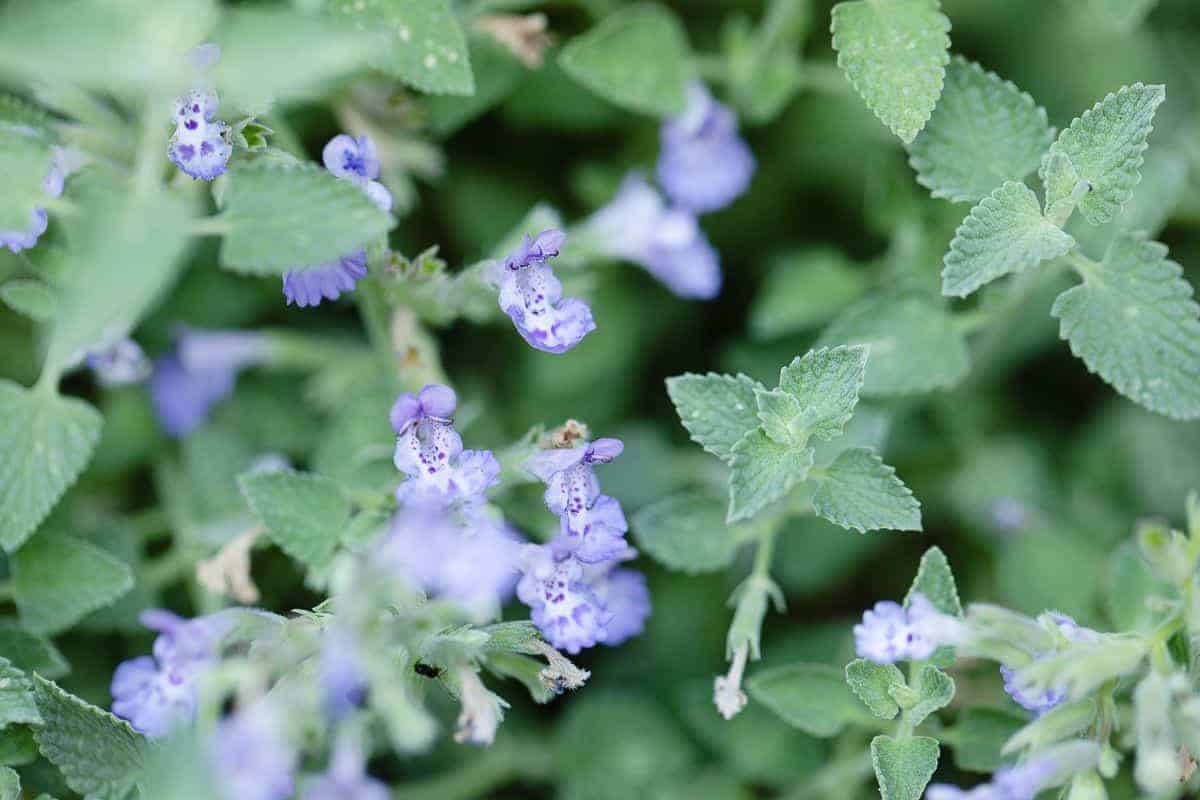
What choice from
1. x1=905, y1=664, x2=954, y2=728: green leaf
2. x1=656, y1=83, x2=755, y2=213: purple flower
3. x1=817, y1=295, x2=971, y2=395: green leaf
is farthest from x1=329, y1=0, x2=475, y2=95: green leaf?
x1=905, y1=664, x2=954, y2=728: green leaf

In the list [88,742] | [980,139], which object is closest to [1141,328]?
[980,139]

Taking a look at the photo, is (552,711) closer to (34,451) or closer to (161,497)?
(161,497)

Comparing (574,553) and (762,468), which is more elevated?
(762,468)

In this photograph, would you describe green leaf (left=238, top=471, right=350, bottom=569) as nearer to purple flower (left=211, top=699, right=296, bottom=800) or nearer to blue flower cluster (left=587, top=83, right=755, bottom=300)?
purple flower (left=211, top=699, right=296, bottom=800)

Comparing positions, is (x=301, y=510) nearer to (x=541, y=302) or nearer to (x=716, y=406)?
(x=541, y=302)

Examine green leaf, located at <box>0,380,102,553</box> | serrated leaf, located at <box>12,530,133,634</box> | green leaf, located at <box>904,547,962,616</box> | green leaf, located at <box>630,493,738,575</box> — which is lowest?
serrated leaf, located at <box>12,530,133,634</box>

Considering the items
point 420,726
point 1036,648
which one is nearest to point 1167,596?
point 1036,648
